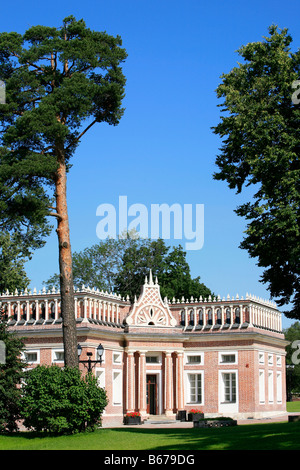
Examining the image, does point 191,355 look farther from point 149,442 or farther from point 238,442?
point 238,442

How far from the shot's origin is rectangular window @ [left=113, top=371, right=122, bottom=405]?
34.8 m

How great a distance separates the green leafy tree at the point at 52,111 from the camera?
22.6m

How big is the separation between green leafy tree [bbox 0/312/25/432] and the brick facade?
26.0 ft

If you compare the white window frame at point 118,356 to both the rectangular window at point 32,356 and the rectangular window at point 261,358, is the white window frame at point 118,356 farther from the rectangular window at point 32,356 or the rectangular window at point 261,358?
the rectangular window at point 261,358

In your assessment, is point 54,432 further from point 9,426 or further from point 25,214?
point 25,214

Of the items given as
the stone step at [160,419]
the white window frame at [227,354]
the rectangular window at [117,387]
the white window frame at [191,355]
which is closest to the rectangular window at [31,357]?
the rectangular window at [117,387]

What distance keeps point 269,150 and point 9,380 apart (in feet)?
40.0

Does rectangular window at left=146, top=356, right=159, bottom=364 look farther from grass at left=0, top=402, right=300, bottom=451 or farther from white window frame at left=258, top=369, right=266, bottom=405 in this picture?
grass at left=0, top=402, right=300, bottom=451

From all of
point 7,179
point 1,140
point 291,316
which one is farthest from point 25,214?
point 291,316

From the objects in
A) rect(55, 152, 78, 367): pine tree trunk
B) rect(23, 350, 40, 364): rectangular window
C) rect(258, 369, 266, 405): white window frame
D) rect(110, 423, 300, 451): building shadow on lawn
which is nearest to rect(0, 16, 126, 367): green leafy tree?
rect(55, 152, 78, 367): pine tree trunk

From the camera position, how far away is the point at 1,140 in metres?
23.6

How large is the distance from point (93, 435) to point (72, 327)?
391cm

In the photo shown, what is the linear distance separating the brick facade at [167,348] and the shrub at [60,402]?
1153 cm

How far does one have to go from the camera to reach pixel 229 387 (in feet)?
120
